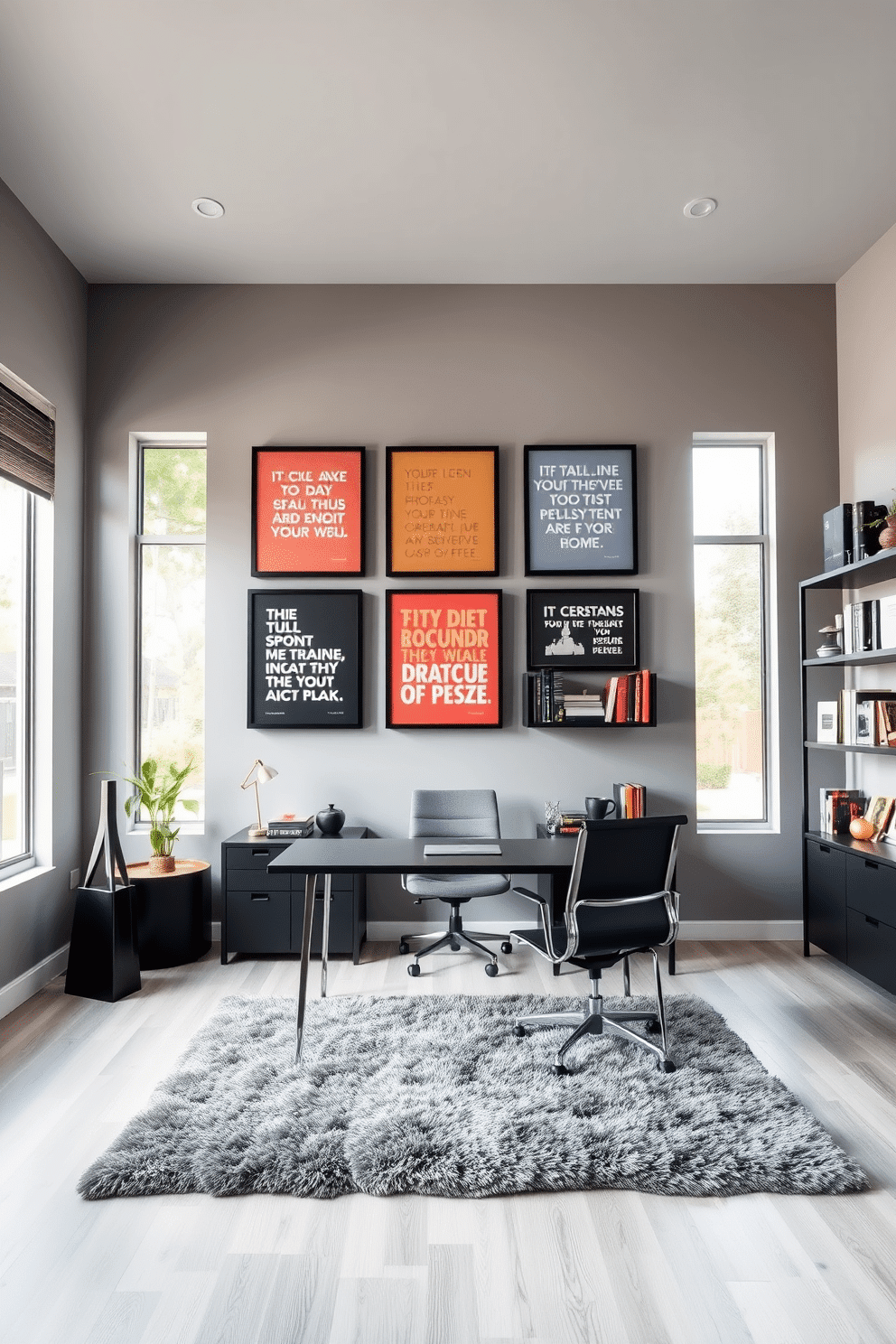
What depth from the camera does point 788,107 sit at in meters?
3.17

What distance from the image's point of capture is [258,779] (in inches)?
164

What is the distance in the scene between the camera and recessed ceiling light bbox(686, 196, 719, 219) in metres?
3.75

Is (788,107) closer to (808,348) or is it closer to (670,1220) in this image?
(808,348)

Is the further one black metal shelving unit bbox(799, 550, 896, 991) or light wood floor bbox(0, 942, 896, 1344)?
black metal shelving unit bbox(799, 550, 896, 991)

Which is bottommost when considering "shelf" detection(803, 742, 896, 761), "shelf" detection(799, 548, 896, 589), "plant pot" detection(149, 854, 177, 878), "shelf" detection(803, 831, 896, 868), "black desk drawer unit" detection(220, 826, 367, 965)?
"black desk drawer unit" detection(220, 826, 367, 965)

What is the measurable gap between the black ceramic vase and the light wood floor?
5.41ft

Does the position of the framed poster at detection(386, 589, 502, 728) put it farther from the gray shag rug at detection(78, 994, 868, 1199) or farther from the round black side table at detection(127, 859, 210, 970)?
the gray shag rug at detection(78, 994, 868, 1199)

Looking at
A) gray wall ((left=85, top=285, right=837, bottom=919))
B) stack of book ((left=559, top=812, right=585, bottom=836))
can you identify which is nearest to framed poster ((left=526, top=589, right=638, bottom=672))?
gray wall ((left=85, top=285, right=837, bottom=919))

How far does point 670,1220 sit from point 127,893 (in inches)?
102

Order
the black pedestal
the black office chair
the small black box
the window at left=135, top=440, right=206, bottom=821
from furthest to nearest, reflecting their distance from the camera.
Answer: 1. the window at left=135, top=440, right=206, bottom=821
2. the small black box
3. the black pedestal
4. the black office chair

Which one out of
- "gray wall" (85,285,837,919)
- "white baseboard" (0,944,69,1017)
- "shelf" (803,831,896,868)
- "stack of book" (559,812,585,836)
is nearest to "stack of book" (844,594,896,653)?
"gray wall" (85,285,837,919)

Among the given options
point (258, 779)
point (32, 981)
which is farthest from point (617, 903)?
point (32, 981)

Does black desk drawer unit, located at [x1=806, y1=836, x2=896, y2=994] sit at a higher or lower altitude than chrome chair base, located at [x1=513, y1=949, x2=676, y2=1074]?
higher

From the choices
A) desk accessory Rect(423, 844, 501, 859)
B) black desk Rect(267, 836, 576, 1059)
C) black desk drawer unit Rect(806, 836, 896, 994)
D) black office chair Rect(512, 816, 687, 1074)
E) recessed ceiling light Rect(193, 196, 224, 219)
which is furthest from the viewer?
recessed ceiling light Rect(193, 196, 224, 219)
